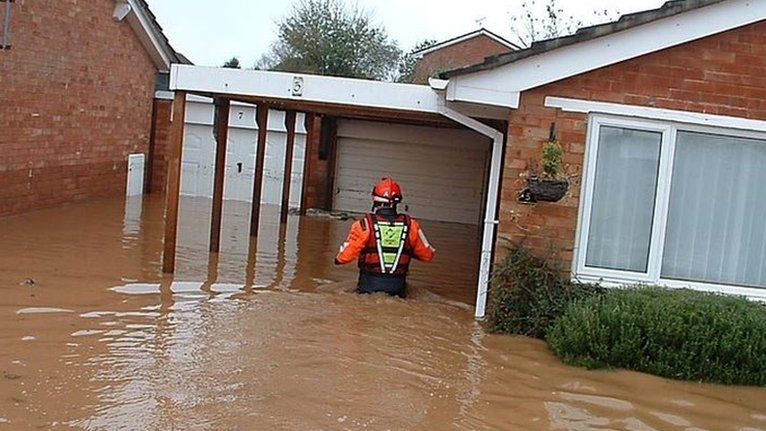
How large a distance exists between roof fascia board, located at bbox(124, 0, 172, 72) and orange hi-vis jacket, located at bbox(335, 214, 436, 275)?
10.9m

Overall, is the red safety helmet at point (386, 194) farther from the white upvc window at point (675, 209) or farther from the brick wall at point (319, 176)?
the brick wall at point (319, 176)

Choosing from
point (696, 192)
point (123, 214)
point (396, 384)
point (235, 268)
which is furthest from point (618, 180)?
point (123, 214)

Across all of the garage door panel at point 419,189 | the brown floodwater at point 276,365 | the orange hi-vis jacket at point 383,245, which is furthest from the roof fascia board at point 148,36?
the orange hi-vis jacket at point 383,245

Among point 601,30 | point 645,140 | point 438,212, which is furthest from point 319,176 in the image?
point 601,30

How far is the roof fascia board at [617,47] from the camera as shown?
27.4 feet

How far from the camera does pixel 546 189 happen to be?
825 cm

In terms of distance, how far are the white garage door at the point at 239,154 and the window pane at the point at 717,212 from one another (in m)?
13.2

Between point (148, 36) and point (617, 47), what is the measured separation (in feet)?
45.5

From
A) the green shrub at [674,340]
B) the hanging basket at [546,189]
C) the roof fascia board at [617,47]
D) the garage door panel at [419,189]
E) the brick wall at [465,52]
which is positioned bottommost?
the green shrub at [674,340]

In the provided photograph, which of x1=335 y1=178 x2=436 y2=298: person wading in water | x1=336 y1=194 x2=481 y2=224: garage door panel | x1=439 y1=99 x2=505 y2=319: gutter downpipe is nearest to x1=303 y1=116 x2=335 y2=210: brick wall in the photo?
x1=336 y1=194 x2=481 y2=224: garage door panel

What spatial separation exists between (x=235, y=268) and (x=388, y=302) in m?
2.86

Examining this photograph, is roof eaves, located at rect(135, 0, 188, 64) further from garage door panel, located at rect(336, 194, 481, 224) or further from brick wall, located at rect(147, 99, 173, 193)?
garage door panel, located at rect(336, 194, 481, 224)

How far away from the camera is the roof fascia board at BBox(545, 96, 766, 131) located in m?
8.54

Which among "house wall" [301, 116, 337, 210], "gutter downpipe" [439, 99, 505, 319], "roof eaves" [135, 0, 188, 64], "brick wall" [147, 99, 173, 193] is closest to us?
"gutter downpipe" [439, 99, 505, 319]
